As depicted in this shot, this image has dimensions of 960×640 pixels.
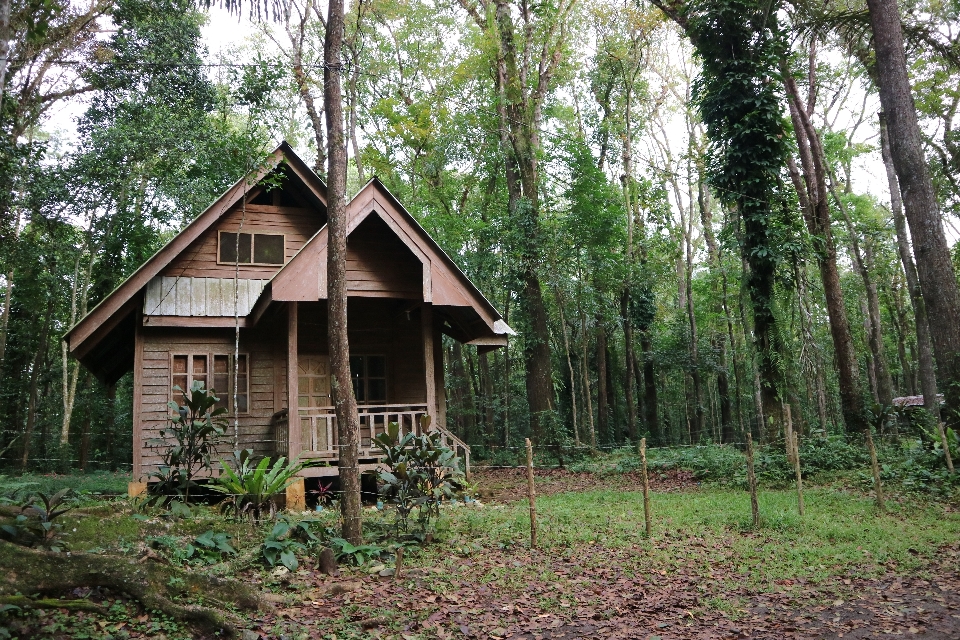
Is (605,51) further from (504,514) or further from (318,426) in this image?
(504,514)

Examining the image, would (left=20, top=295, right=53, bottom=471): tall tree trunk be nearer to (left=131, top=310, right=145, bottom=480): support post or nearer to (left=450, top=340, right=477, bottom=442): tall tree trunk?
(left=131, top=310, right=145, bottom=480): support post

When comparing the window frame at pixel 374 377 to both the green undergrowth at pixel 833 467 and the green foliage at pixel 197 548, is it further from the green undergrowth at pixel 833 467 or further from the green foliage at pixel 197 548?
the green foliage at pixel 197 548

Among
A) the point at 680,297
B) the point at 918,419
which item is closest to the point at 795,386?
the point at 918,419

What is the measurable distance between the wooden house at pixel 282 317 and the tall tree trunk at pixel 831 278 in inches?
346

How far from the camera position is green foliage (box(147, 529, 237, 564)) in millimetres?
6887

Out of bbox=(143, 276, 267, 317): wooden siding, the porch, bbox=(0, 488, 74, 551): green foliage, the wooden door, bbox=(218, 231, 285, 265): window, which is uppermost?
bbox=(218, 231, 285, 265): window


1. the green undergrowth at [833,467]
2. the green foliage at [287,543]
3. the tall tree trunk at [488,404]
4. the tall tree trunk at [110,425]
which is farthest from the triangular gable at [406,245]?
the tall tree trunk at [110,425]

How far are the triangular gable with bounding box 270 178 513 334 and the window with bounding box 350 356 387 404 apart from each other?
3.40 metres

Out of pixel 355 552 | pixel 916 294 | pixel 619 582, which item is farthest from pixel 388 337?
pixel 916 294

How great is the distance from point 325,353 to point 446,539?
24.1 ft

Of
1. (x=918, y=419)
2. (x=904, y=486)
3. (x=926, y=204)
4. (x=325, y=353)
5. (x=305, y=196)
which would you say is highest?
(x=305, y=196)

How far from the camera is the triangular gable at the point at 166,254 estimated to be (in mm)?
12266

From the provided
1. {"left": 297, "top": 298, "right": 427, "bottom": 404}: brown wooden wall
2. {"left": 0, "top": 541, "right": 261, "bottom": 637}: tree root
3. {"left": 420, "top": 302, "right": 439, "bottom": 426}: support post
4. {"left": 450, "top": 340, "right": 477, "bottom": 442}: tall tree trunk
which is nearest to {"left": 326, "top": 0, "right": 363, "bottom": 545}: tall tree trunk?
{"left": 0, "top": 541, "right": 261, "bottom": 637}: tree root

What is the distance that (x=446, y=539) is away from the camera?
28.7 ft
